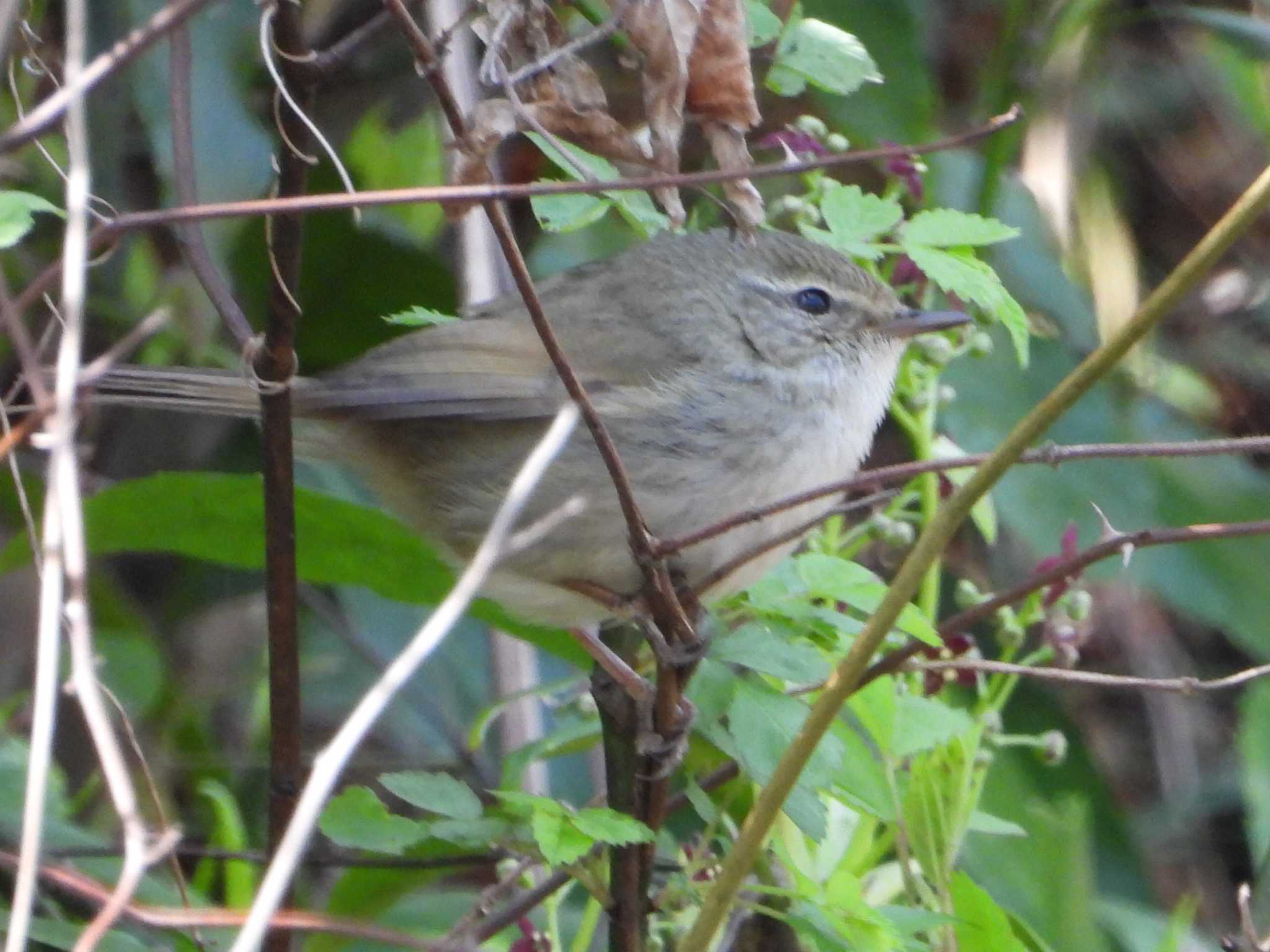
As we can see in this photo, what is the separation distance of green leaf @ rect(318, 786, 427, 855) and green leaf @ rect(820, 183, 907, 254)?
99 centimetres

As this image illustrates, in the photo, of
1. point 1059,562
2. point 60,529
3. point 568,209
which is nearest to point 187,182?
point 568,209

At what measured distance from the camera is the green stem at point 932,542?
5.85 ft

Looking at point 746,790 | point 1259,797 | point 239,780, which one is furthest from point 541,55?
point 239,780

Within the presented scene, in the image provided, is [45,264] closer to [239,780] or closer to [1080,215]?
[239,780]

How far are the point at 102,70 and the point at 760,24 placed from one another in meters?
1.11

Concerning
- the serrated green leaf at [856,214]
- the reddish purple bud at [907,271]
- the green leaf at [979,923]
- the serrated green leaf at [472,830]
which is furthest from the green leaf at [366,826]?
the reddish purple bud at [907,271]

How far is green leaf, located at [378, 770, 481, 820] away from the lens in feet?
6.96

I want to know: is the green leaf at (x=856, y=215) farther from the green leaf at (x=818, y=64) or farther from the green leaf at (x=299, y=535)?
the green leaf at (x=299, y=535)

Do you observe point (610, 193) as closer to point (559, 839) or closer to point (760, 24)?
point (760, 24)

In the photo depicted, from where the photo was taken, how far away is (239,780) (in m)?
4.58

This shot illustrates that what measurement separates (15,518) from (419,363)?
6.37ft

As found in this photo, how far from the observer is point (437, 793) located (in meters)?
2.15

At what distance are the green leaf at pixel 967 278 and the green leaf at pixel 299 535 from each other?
1179 millimetres

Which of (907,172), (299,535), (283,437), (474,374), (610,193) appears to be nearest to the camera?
(610,193)
